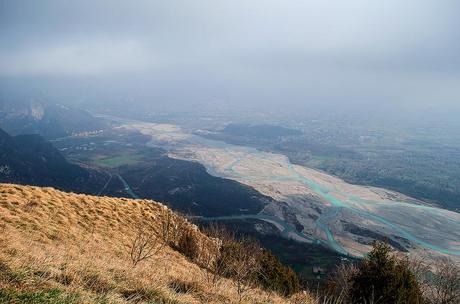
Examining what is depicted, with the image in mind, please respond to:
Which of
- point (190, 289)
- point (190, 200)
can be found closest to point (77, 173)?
point (190, 200)

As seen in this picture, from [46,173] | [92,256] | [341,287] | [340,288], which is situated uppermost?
[92,256]

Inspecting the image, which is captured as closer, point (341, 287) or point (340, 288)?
point (341, 287)

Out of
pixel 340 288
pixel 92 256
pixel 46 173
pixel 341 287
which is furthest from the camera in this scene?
pixel 46 173

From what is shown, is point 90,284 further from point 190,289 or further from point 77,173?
point 77,173

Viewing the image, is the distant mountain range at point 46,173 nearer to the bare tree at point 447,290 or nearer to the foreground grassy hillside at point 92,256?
the foreground grassy hillside at point 92,256

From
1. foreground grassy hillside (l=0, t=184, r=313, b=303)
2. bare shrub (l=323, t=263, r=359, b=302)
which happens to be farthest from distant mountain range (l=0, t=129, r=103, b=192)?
foreground grassy hillside (l=0, t=184, r=313, b=303)

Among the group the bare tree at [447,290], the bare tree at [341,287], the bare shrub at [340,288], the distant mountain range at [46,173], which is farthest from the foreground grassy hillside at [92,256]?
the distant mountain range at [46,173]

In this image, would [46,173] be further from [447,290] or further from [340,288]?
[447,290]

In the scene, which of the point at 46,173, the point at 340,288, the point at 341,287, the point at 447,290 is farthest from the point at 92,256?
the point at 46,173

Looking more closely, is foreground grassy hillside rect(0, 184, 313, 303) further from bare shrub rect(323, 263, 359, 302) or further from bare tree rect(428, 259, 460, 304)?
bare tree rect(428, 259, 460, 304)
